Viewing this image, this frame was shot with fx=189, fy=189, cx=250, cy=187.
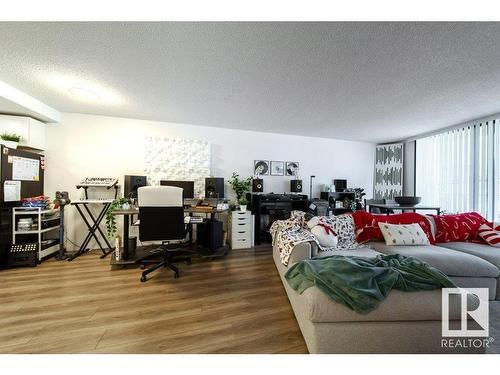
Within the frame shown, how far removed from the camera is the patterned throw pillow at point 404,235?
7.81ft

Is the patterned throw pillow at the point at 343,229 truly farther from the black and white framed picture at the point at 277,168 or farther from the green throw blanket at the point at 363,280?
the black and white framed picture at the point at 277,168

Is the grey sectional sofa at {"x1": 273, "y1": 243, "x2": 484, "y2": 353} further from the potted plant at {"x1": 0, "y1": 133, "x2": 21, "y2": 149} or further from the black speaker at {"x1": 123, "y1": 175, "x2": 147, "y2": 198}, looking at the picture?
the potted plant at {"x1": 0, "y1": 133, "x2": 21, "y2": 149}

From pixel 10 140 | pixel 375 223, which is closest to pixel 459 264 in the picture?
pixel 375 223

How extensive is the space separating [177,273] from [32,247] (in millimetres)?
2228

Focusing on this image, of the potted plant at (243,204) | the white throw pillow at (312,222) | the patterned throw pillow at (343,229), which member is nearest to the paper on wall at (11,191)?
the potted plant at (243,204)

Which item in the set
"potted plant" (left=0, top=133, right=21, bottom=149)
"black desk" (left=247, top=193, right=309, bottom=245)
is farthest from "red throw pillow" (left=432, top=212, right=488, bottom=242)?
"potted plant" (left=0, top=133, right=21, bottom=149)

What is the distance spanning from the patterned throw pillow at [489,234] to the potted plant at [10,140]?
6630 mm

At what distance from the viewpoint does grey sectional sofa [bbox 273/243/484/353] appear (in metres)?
1.19

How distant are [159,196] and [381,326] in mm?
2406

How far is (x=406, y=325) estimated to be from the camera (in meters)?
1.21

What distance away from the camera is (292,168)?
4684mm

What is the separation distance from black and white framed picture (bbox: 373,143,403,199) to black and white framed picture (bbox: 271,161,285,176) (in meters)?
2.79
